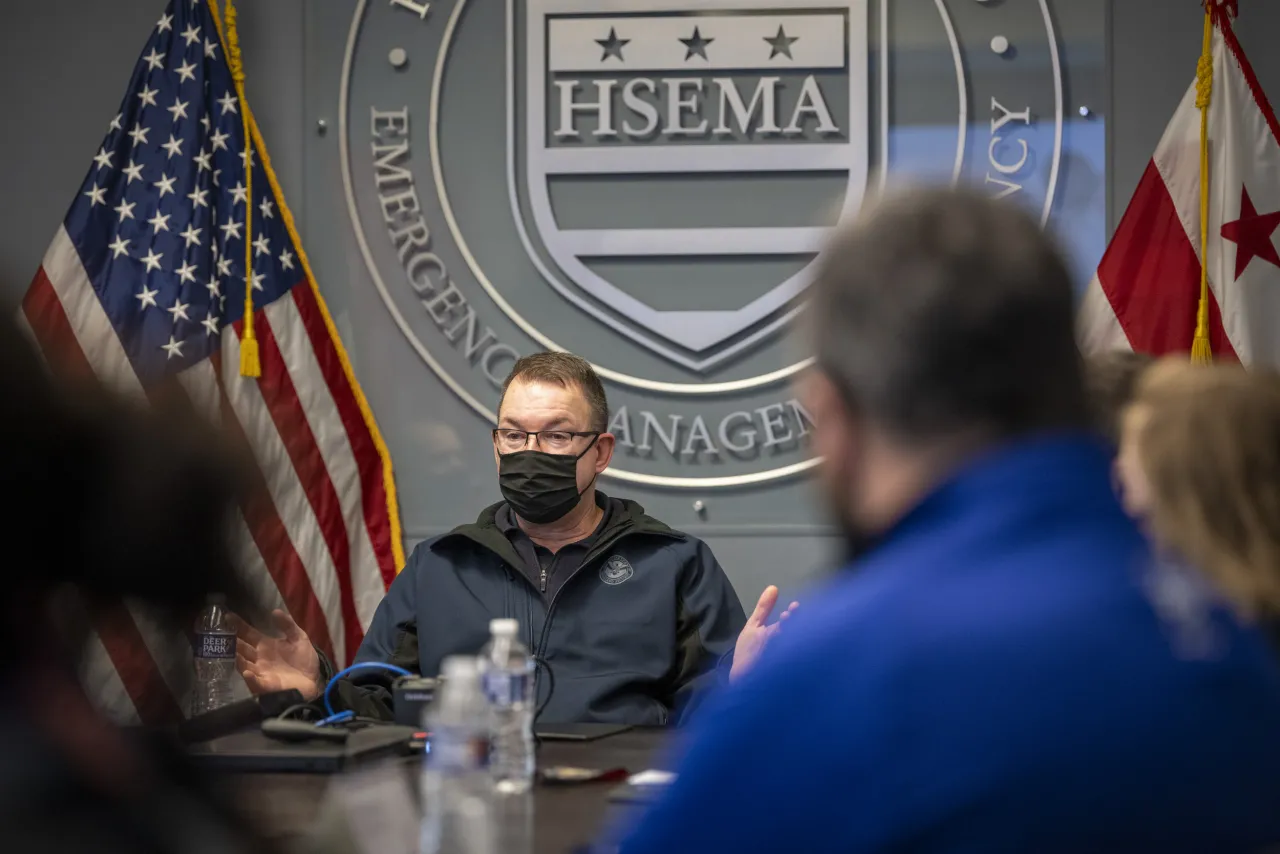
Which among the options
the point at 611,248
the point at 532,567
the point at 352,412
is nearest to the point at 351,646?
the point at 352,412

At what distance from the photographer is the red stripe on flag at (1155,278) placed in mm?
3465

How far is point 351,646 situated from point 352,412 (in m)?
0.62

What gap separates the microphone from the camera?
1111 millimetres

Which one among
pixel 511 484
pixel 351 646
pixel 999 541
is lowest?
pixel 351 646

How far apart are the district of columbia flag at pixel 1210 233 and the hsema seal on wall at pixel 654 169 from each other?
0.28 metres

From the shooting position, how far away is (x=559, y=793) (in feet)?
5.64

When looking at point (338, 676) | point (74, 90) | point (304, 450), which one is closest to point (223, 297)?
point (304, 450)

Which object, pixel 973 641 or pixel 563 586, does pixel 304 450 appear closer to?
pixel 563 586

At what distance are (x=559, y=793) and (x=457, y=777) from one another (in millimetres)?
260

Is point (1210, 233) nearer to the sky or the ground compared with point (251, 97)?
nearer to the ground

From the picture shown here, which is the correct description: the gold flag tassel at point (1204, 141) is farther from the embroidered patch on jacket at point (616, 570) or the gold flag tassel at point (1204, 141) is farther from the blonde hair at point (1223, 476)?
the blonde hair at point (1223, 476)

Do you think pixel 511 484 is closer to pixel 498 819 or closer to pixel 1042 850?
pixel 498 819

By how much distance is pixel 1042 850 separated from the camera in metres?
0.85

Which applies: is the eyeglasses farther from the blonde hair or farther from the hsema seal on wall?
the blonde hair
